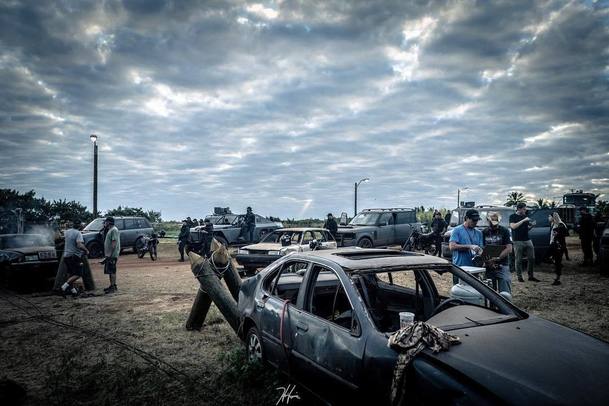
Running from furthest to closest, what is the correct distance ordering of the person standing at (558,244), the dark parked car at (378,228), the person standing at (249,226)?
1. the person standing at (249,226)
2. the dark parked car at (378,228)
3. the person standing at (558,244)

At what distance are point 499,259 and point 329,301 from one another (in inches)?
126

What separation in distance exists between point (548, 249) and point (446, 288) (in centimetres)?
534

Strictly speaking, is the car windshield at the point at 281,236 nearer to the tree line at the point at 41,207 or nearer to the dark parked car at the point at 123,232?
the dark parked car at the point at 123,232

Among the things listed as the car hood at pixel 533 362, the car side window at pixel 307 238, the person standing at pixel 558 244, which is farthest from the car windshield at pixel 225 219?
the car hood at pixel 533 362

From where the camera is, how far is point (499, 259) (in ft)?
19.0

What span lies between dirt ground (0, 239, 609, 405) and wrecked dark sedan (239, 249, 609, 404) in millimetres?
655

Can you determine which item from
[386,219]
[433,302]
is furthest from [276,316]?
[386,219]

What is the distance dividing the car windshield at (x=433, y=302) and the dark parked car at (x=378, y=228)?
11760mm

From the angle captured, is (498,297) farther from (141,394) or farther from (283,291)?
(141,394)

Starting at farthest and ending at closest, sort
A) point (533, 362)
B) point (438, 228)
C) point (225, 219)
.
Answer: point (225, 219), point (438, 228), point (533, 362)

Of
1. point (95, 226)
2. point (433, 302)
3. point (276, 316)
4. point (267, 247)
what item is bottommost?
point (276, 316)

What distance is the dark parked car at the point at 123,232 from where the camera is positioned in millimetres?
16125

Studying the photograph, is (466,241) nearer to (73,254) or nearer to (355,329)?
(355,329)

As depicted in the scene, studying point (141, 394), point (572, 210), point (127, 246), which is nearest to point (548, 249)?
point (141, 394)
